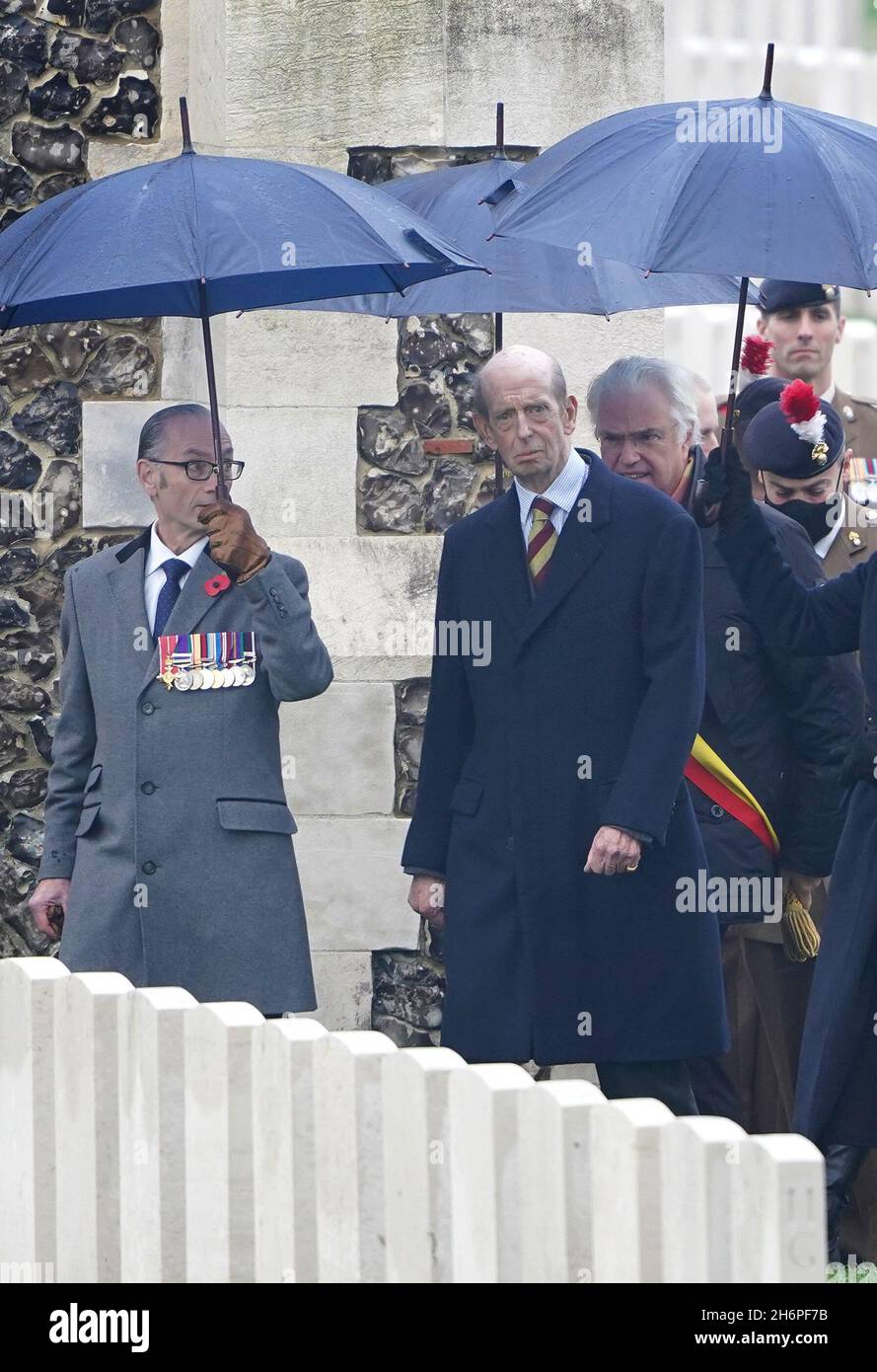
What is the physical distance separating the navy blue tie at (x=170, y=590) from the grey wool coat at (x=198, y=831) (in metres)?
0.03

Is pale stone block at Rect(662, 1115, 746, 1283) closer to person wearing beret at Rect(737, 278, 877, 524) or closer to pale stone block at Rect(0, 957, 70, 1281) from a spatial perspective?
pale stone block at Rect(0, 957, 70, 1281)

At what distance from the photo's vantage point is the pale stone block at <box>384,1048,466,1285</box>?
2672 millimetres

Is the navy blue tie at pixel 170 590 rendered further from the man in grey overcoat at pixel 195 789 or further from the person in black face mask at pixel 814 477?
the person in black face mask at pixel 814 477

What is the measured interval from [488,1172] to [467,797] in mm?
2165

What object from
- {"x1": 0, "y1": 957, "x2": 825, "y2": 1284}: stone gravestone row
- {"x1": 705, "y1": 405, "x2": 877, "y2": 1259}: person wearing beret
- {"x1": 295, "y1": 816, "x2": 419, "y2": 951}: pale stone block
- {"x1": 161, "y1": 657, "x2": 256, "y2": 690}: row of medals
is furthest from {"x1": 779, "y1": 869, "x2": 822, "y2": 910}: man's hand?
{"x1": 0, "y1": 957, "x2": 825, "y2": 1284}: stone gravestone row

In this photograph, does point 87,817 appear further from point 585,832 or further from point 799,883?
point 799,883

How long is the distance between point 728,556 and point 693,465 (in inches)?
16.6

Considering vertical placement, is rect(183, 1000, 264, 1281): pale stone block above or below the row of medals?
below

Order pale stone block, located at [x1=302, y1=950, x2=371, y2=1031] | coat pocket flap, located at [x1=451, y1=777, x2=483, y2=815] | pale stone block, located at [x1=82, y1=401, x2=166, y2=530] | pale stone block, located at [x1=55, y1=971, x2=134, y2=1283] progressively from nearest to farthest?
pale stone block, located at [x1=55, y1=971, x2=134, y2=1283] < coat pocket flap, located at [x1=451, y1=777, x2=483, y2=815] < pale stone block, located at [x1=82, y1=401, x2=166, y2=530] < pale stone block, located at [x1=302, y1=950, x2=371, y2=1031]

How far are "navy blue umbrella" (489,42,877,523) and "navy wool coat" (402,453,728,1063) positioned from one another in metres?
0.56

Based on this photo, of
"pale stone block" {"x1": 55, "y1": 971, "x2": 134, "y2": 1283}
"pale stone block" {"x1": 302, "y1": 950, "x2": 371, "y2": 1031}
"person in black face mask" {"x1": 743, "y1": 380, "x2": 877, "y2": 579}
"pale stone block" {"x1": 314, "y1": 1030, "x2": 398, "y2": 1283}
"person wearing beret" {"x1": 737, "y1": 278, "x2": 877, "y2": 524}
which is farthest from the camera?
"pale stone block" {"x1": 302, "y1": 950, "x2": 371, "y2": 1031}

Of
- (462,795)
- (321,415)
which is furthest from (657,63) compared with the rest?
(462,795)

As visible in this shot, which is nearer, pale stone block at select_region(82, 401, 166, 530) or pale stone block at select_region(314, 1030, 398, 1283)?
pale stone block at select_region(314, 1030, 398, 1283)

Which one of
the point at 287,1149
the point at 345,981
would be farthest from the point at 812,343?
the point at 287,1149
